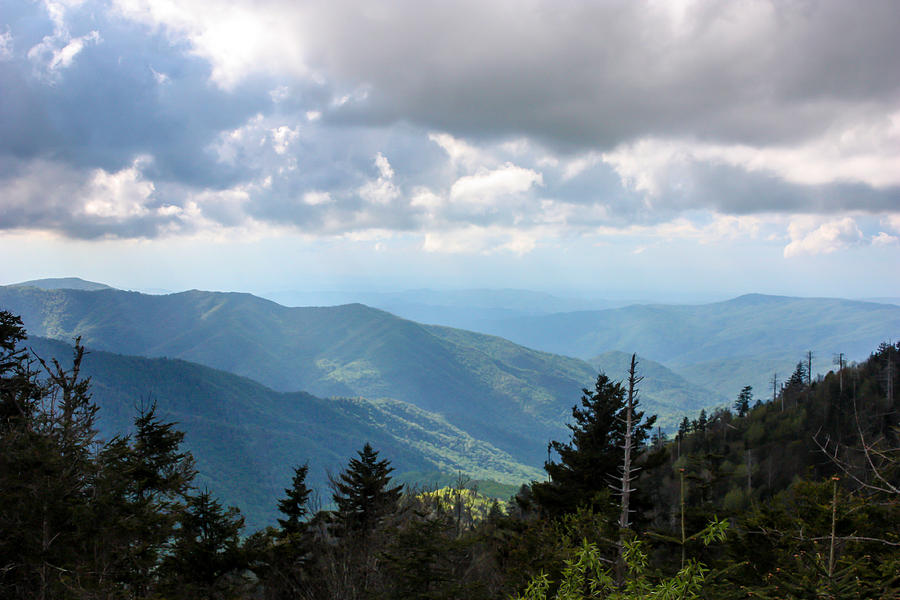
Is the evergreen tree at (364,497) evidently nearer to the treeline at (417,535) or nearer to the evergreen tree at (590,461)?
the treeline at (417,535)

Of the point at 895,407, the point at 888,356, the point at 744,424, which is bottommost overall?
the point at 744,424

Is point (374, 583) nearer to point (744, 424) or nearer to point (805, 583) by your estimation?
point (805, 583)

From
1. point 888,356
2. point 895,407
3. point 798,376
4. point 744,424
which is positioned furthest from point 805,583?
point 798,376

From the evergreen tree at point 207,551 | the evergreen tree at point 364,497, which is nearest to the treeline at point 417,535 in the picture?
the evergreen tree at point 207,551

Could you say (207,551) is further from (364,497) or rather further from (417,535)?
(364,497)

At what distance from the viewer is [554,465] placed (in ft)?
80.6

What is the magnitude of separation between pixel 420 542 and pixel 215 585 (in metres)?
10.4

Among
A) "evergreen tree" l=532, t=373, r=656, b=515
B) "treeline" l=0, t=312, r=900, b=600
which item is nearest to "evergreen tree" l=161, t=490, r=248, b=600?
"treeline" l=0, t=312, r=900, b=600

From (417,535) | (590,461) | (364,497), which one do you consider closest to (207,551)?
(417,535)

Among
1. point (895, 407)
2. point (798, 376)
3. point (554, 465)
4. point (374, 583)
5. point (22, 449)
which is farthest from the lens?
point (798, 376)

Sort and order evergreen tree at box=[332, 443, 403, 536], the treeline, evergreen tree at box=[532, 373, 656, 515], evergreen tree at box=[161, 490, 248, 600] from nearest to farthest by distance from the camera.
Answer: the treeline < evergreen tree at box=[161, 490, 248, 600] < evergreen tree at box=[532, 373, 656, 515] < evergreen tree at box=[332, 443, 403, 536]

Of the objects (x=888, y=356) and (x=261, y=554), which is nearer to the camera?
(x=261, y=554)

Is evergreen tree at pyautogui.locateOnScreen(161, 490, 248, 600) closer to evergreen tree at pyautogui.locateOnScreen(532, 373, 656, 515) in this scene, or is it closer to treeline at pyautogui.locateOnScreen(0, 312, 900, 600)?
treeline at pyautogui.locateOnScreen(0, 312, 900, 600)

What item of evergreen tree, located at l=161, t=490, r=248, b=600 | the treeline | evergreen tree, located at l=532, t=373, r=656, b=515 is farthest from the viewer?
evergreen tree, located at l=532, t=373, r=656, b=515
